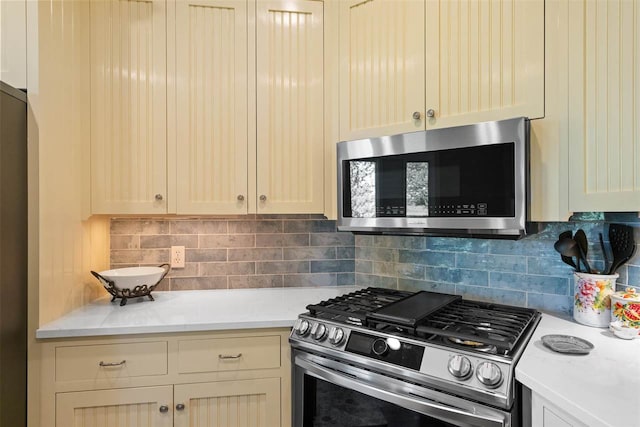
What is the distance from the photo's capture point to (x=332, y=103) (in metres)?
1.82

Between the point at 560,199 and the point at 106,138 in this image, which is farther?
the point at 106,138

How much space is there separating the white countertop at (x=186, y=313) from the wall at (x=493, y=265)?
0.35 metres

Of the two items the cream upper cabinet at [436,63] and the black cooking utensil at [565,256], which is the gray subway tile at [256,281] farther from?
the black cooking utensil at [565,256]

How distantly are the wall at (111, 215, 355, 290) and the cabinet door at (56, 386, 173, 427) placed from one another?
0.68 metres

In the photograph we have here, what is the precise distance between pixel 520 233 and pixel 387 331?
1.94ft

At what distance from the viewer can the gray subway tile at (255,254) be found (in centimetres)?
209

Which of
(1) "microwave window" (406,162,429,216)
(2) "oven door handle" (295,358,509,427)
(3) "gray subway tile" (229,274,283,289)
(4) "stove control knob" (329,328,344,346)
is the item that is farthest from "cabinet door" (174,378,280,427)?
(1) "microwave window" (406,162,429,216)

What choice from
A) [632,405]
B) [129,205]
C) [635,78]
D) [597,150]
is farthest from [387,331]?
[129,205]

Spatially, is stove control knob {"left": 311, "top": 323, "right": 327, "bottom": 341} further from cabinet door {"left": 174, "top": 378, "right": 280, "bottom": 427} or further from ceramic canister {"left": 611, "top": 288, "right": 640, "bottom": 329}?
ceramic canister {"left": 611, "top": 288, "right": 640, "bottom": 329}

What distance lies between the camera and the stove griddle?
129 cm

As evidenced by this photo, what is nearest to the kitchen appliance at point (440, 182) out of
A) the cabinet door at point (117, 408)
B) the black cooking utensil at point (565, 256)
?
the black cooking utensil at point (565, 256)

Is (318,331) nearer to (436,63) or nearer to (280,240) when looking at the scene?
(280,240)

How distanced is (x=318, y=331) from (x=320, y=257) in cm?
78

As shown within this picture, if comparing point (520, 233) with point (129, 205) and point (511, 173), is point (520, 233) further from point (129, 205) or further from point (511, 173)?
point (129, 205)
